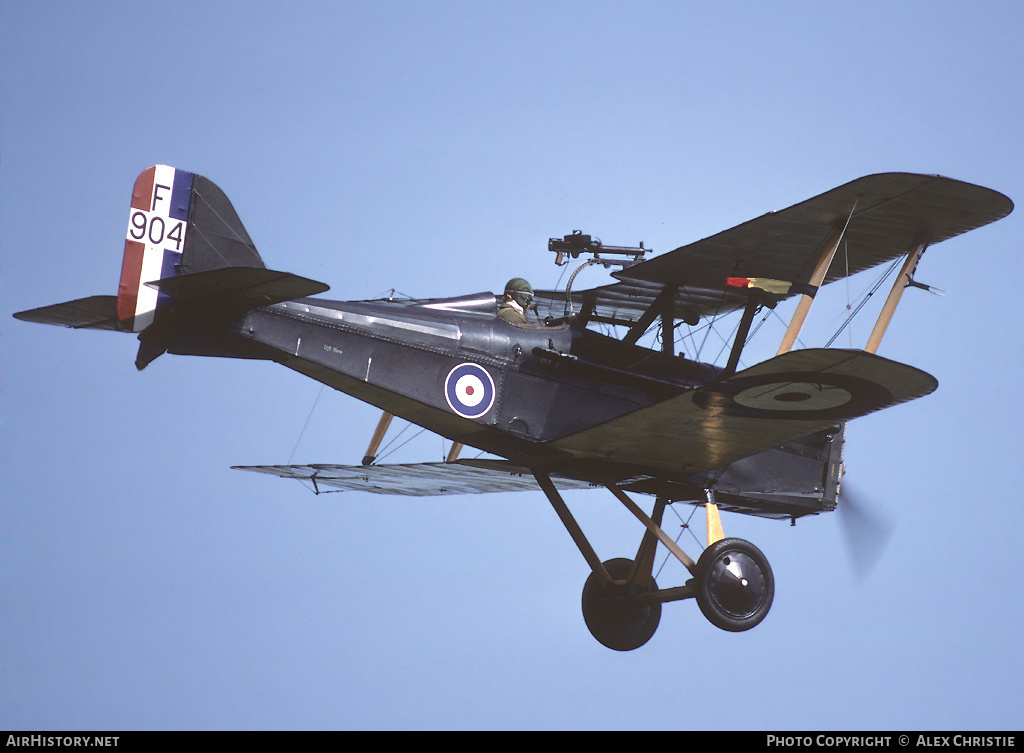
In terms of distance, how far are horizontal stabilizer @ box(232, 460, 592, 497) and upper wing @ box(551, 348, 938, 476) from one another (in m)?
1.11

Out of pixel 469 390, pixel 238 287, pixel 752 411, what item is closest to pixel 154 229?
pixel 238 287

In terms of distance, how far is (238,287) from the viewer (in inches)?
335

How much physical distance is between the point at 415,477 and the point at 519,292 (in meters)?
2.36

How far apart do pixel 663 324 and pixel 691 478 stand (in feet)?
4.39

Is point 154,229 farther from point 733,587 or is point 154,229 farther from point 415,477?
point 733,587

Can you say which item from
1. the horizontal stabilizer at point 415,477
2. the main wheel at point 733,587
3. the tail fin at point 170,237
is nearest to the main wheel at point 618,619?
the horizontal stabilizer at point 415,477

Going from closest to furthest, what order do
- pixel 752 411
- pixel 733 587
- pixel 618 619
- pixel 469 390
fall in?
pixel 752 411
pixel 469 390
pixel 733 587
pixel 618 619

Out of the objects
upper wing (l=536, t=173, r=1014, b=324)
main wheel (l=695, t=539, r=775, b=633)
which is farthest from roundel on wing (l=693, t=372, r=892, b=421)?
upper wing (l=536, t=173, r=1014, b=324)

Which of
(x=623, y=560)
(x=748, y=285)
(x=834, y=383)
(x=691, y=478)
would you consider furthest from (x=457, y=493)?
(x=834, y=383)

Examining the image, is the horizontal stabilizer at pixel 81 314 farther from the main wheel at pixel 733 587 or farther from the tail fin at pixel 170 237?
the main wheel at pixel 733 587

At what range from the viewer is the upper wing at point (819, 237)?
8.88m

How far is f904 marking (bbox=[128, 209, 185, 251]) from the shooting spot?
8648mm

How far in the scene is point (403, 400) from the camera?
9.14 meters
